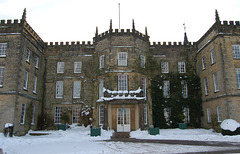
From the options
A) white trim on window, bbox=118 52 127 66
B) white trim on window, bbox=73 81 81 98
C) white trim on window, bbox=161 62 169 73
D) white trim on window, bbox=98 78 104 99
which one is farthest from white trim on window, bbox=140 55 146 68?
white trim on window, bbox=73 81 81 98

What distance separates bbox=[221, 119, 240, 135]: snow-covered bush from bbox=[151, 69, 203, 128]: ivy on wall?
22.0ft

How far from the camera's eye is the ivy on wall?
25062 mm

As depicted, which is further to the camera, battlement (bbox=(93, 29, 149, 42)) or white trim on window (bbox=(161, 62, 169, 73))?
white trim on window (bbox=(161, 62, 169, 73))

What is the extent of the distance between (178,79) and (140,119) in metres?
8.35

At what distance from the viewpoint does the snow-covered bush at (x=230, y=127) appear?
17578 millimetres

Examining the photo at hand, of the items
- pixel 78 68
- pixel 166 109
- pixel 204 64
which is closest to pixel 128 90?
pixel 166 109

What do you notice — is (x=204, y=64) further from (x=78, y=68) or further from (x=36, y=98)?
Answer: (x=36, y=98)

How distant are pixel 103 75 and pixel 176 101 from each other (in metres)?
9.79

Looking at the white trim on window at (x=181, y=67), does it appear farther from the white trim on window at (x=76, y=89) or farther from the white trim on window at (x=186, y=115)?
the white trim on window at (x=76, y=89)

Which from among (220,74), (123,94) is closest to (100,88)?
(123,94)

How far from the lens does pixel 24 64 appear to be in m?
21.3

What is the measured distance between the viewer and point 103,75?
23.5 m

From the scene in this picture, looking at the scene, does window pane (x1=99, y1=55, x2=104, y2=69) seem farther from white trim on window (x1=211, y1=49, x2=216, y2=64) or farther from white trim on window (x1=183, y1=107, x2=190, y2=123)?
white trim on window (x1=211, y1=49, x2=216, y2=64)

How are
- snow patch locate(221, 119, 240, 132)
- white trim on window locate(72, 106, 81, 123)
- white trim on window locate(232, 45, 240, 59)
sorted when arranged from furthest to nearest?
1. white trim on window locate(72, 106, 81, 123)
2. white trim on window locate(232, 45, 240, 59)
3. snow patch locate(221, 119, 240, 132)
